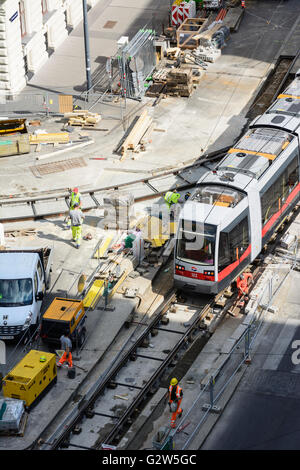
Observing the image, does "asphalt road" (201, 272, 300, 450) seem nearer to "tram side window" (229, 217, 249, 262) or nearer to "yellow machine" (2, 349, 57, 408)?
"tram side window" (229, 217, 249, 262)

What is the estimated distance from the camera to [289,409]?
27094 millimetres

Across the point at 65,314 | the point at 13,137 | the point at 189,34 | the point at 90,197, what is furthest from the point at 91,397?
the point at 189,34

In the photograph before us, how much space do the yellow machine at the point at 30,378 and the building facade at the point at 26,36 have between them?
2227cm

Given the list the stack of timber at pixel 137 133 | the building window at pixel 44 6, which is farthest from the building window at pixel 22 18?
the stack of timber at pixel 137 133

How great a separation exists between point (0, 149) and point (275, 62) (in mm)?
16925

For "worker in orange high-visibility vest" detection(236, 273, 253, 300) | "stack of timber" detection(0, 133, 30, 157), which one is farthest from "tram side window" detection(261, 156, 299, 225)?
Result: "stack of timber" detection(0, 133, 30, 157)

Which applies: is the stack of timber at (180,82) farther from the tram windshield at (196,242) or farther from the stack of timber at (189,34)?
the tram windshield at (196,242)

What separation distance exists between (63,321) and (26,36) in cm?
2319

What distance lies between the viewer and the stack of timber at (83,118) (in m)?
44.7

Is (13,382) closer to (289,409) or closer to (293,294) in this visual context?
(289,409)

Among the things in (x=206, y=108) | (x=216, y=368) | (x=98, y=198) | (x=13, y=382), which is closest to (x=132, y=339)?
(x=216, y=368)

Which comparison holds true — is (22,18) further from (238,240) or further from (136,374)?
(136,374)

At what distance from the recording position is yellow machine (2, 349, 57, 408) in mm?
27453

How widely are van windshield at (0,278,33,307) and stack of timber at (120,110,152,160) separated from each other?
1194 cm
